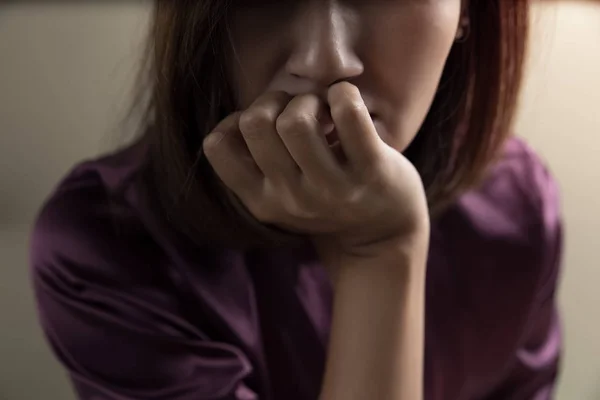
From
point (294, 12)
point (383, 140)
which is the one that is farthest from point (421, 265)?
point (294, 12)

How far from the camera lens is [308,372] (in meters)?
0.54

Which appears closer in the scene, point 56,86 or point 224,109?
point 224,109

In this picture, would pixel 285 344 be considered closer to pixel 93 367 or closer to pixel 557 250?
pixel 93 367

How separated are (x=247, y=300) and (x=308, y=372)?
94 mm

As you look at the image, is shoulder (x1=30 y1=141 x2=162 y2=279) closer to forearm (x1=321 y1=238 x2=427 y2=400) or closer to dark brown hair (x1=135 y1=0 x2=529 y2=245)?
dark brown hair (x1=135 y1=0 x2=529 y2=245)

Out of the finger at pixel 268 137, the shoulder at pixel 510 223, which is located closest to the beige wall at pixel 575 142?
the shoulder at pixel 510 223

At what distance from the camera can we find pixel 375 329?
1.44 feet

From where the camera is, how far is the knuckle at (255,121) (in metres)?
0.37

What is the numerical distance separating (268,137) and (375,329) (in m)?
0.17

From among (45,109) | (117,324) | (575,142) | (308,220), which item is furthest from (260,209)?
(575,142)

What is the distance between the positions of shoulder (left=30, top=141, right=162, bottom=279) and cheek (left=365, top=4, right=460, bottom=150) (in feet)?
0.74

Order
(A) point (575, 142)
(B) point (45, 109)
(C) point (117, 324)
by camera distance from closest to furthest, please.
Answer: (C) point (117, 324), (B) point (45, 109), (A) point (575, 142)

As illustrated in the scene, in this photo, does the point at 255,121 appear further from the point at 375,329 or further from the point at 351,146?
the point at 375,329

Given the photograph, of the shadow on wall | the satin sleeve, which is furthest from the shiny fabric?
the shadow on wall
